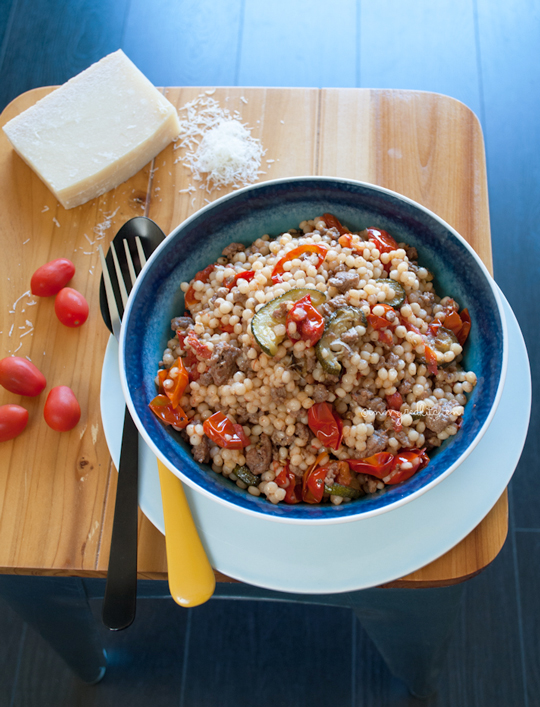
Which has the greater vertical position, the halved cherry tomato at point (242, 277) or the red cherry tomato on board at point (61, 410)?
the halved cherry tomato at point (242, 277)

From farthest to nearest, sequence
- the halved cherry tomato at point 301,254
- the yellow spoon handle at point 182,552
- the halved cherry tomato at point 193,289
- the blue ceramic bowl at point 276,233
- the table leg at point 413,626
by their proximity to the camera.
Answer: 1. the table leg at point 413,626
2. the halved cherry tomato at point 193,289
3. the halved cherry tomato at point 301,254
4. the yellow spoon handle at point 182,552
5. the blue ceramic bowl at point 276,233

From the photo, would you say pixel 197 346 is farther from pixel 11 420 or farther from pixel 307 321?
pixel 11 420

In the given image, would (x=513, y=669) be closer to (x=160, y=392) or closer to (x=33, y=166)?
(x=160, y=392)

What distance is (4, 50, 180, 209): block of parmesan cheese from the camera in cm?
251

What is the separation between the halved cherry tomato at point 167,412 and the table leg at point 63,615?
42.9 inches

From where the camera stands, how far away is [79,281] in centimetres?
243

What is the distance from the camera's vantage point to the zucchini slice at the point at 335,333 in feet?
5.31

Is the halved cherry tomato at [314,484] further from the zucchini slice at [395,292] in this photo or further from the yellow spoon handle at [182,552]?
the zucchini slice at [395,292]

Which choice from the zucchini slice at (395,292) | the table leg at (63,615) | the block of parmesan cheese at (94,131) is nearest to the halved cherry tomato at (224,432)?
the zucchini slice at (395,292)

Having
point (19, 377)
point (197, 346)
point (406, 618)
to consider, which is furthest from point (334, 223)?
point (406, 618)

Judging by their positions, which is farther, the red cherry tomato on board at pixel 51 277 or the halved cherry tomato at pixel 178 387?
the red cherry tomato on board at pixel 51 277

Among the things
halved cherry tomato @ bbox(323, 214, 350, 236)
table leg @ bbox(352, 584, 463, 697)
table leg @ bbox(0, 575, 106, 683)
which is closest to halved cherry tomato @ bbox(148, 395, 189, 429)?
halved cherry tomato @ bbox(323, 214, 350, 236)

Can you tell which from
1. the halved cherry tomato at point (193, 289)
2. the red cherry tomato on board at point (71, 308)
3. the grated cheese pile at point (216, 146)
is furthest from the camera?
the grated cheese pile at point (216, 146)

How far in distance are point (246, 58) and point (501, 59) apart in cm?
186
